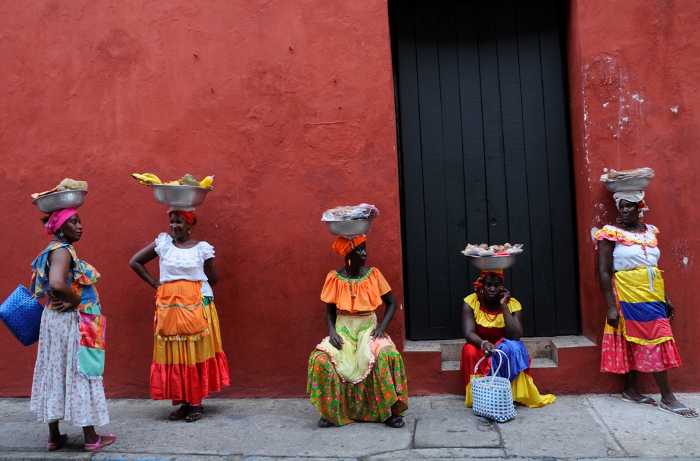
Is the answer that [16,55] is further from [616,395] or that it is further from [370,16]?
[616,395]

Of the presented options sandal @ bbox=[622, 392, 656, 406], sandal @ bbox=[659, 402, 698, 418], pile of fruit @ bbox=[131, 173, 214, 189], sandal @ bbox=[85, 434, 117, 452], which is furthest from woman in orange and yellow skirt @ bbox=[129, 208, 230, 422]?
sandal @ bbox=[659, 402, 698, 418]

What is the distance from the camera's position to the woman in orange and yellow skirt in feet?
15.0

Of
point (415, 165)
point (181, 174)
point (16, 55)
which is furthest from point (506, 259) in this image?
point (16, 55)

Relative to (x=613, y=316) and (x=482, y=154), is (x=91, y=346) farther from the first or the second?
(x=613, y=316)

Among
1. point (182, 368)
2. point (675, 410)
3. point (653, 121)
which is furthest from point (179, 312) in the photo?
point (653, 121)

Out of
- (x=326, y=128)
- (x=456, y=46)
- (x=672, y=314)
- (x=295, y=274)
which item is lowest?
(x=672, y=314)

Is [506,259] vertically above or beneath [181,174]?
beneath

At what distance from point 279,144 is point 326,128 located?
0.44 m

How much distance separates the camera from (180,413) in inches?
188

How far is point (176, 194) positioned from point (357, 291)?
1578 mm

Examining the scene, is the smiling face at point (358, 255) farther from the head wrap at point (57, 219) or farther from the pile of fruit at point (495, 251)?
the head wrap at point (57, 219)

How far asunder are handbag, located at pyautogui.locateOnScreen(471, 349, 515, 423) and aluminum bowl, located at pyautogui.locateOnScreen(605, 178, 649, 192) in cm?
159

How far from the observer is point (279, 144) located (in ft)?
17.2

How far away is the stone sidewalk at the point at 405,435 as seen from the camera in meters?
3.86
